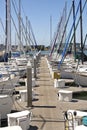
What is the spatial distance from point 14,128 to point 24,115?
2.59 meters

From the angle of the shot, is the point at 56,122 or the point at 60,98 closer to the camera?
the point at 56,122

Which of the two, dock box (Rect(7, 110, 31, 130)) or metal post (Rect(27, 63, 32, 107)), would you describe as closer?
dock box (Rect(7, 110, 31, 130))

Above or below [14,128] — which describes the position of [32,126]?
below

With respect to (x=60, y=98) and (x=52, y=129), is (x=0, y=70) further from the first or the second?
(x=52, y=129)

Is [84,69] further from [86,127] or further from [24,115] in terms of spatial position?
[86,127]

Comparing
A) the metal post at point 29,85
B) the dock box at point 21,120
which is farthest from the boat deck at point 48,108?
the dock box at point 21,120

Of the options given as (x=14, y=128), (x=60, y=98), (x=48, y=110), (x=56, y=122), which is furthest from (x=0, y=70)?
(x=14, y=128)

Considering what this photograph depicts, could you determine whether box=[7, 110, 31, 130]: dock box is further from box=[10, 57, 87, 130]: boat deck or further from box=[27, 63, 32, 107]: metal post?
box=[27, 63, 32, 107]: metal post

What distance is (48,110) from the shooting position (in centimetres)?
1795

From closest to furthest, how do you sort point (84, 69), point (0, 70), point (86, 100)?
point (86, 100)
point (0, 70)
point (84, 69)

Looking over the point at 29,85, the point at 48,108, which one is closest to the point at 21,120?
the point at 29,85

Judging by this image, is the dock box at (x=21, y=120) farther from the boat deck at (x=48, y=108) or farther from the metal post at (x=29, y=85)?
the metal post at (x=29, y=85)

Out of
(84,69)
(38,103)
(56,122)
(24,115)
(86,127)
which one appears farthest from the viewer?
(84,69)

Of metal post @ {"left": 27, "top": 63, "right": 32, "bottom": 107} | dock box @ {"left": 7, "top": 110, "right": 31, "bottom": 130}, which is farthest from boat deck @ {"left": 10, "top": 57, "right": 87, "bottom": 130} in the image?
dock box @ {"left": 7, "top": 110, "right": 31, "bottom": 130}
